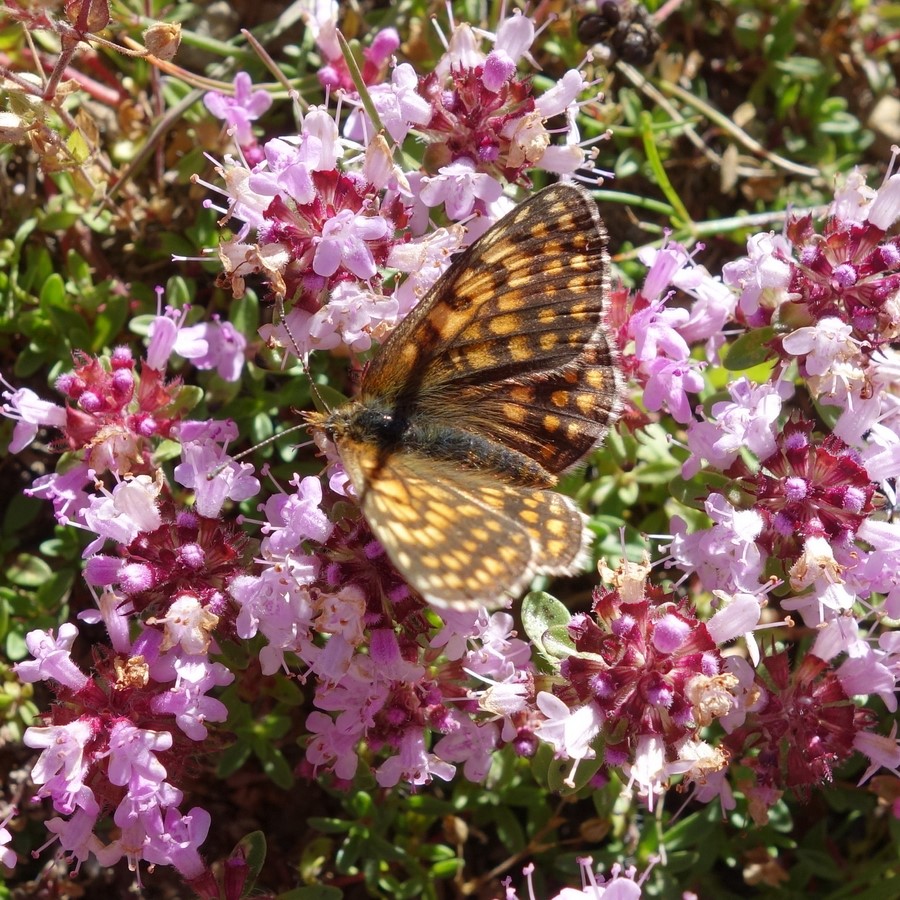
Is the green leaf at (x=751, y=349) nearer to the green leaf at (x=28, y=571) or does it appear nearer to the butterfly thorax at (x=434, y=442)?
the butterfly thorax at (x=434, y=442)

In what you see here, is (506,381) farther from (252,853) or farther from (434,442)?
(252,853)

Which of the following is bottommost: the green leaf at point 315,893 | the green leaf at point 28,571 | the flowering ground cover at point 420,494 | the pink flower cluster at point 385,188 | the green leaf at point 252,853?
the green leaf at point 315,893

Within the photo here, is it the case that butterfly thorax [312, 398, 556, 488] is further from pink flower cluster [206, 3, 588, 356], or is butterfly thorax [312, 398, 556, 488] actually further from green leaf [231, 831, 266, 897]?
green leaf [231, 831, 266, 897]

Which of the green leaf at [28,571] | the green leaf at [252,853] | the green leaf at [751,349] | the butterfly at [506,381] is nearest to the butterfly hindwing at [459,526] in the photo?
the butterfly at [506,381]

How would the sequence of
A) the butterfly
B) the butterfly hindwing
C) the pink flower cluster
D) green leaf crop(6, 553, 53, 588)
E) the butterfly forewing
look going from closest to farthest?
the butterfly hindwing < the butterfly < the butterfly forewing < the pink flower cluster < green leaf crop(6, 553, 53, 588)

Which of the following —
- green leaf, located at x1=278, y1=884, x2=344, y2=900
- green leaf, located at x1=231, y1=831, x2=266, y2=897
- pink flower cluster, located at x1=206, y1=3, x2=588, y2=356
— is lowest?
green leaf, located at x1=278, y1=884, x2=344, y2=900

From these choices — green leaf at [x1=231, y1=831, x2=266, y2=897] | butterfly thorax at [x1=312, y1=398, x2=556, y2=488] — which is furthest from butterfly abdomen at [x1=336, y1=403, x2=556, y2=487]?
green leaf at [x1=231, y1=831, x2=266, y2=897]

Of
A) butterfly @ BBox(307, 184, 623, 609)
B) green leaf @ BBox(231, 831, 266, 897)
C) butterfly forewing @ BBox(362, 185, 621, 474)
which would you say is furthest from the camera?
green leaf @ BBox(231, 831, 266, 897)

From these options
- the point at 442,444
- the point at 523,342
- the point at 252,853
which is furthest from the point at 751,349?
the point at 252,853
